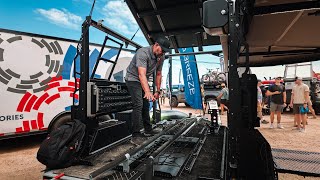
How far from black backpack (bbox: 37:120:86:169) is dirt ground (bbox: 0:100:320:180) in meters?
1.72

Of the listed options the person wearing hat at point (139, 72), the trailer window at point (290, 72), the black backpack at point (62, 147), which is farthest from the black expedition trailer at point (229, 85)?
the trailer window at point (290, 72)

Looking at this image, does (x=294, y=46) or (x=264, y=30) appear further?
(x=294, y=46)

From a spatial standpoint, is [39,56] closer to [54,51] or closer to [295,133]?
[54,51]

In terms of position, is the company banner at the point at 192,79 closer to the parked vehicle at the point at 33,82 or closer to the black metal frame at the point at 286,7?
the parked vehicle at the point at 33,82

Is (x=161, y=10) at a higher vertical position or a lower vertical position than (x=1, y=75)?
higher

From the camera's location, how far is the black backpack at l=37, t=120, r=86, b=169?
2170 millimetres

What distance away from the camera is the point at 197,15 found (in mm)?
3814

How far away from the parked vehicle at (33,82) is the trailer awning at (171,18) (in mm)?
2434

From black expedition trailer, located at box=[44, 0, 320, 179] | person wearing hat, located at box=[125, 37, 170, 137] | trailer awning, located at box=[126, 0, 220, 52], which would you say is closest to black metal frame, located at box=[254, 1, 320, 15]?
black expedition trailer, located at box=[44, 0, 320, 179]

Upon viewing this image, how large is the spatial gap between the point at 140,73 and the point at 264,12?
1.91 meters

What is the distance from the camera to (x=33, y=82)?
15.9 feet

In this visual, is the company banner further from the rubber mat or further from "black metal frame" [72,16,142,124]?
"black metal frame" [72,16,142,124]

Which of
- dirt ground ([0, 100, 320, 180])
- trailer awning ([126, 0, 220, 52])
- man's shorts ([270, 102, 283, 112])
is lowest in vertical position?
dirt ground ([0, 100, 320, 180])

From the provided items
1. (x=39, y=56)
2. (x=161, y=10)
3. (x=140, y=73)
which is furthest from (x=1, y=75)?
(x=161, y=10)
